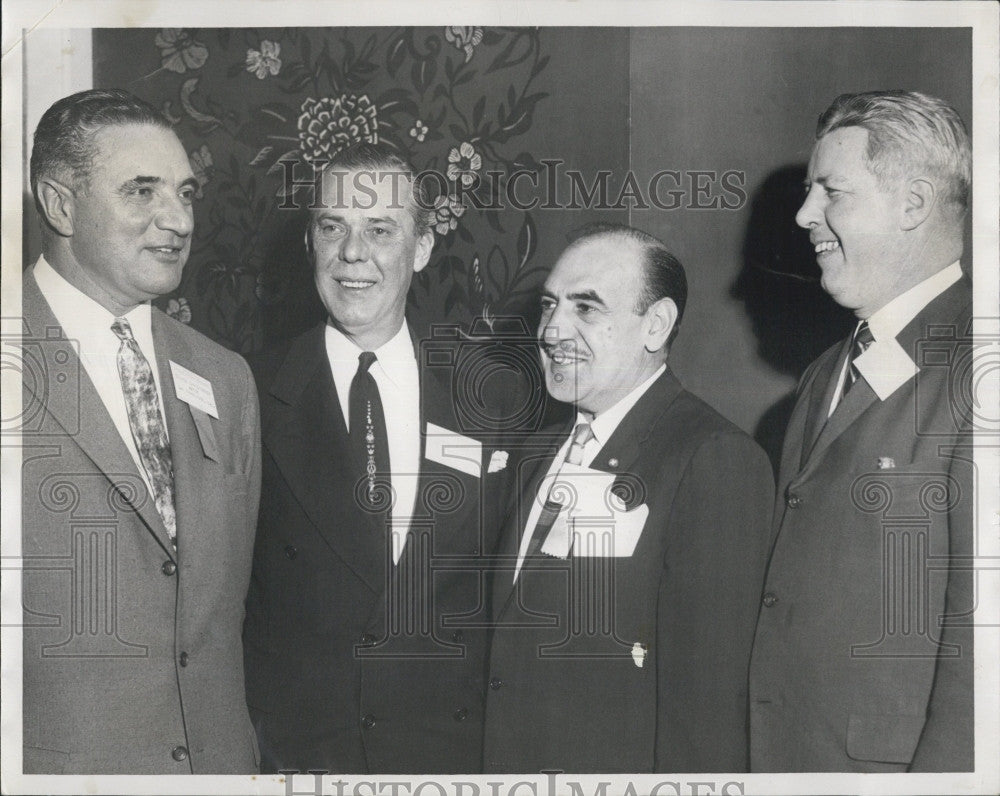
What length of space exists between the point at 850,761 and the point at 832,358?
3.39ft

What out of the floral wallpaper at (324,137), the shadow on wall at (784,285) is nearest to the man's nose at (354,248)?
the floral wallpaper at (324,137)

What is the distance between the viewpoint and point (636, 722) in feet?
8.75

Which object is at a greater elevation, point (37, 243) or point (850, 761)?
point (37, 243)

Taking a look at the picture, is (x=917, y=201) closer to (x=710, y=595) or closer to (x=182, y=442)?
(x=710, y=595)

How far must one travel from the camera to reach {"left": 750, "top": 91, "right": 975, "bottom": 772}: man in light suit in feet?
8.71

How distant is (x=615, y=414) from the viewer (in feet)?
8.84

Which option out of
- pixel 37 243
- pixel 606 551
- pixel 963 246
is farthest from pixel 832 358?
pixel 37 243

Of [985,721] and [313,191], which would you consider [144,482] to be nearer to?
[313,191]

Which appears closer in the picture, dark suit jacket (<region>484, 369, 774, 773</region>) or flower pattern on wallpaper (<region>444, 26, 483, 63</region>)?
dark suit jacket (<region>484, 369, 774, 773</region>)

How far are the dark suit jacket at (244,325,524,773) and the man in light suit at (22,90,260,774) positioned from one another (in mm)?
87

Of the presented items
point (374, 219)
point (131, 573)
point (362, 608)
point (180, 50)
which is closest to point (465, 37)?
point (374, 219)

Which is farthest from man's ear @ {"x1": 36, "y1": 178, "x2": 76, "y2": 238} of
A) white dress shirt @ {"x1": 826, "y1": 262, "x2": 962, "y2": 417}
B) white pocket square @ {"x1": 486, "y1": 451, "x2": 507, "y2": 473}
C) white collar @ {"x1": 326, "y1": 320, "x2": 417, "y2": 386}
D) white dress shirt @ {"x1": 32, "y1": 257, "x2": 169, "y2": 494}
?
white dress shirt @ {"x1": 826, "y1": 262, "x2": 962, "y2": 417}

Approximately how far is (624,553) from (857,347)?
0.80 metres

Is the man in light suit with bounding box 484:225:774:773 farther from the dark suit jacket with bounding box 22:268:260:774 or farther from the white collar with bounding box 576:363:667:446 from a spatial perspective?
the dark suit jacket with bounding box 22:268:260:774
